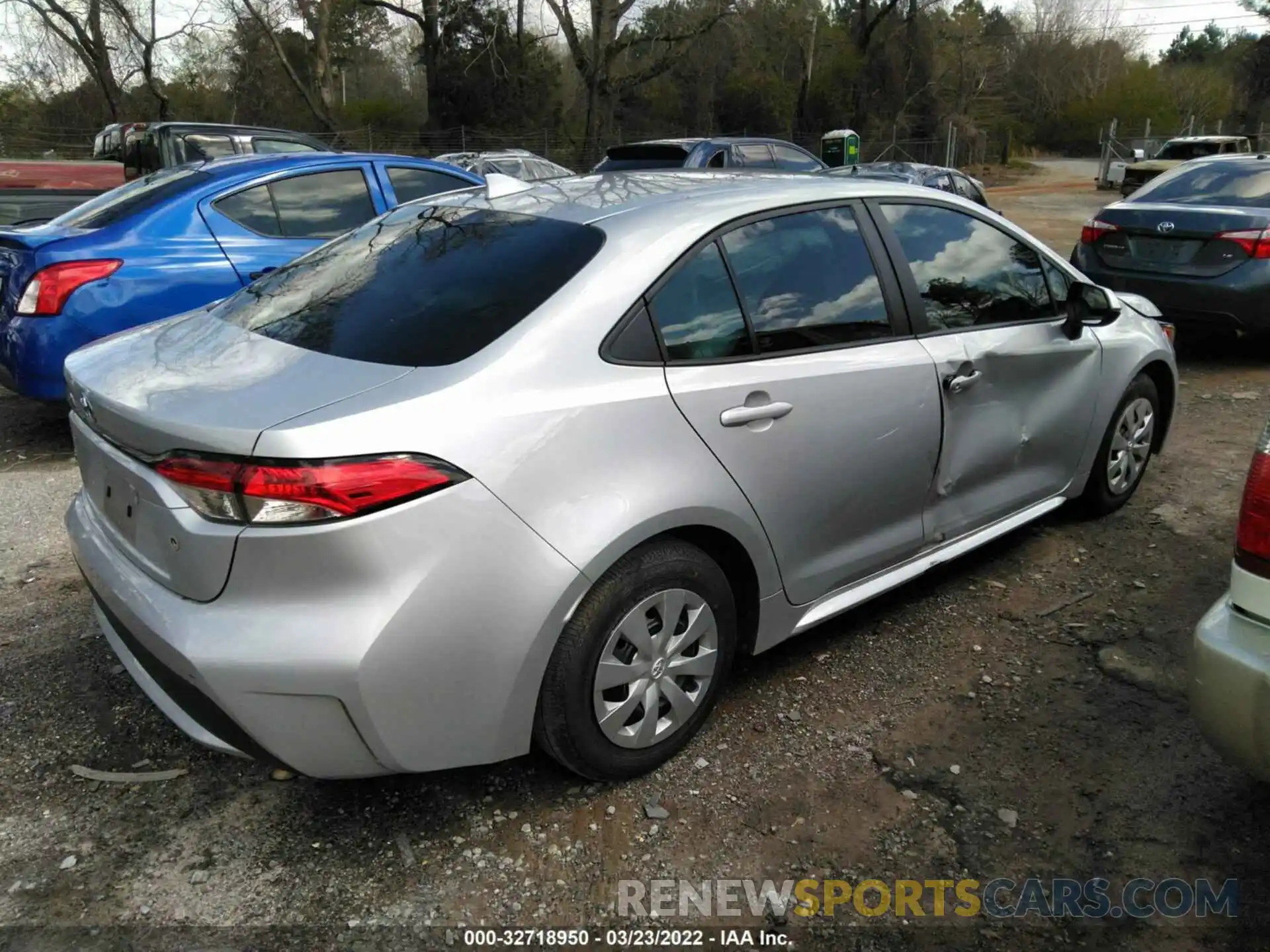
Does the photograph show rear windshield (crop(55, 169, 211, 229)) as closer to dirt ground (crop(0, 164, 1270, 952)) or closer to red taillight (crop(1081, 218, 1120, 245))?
dirt ground (crop(0, 164, 1270, 952))

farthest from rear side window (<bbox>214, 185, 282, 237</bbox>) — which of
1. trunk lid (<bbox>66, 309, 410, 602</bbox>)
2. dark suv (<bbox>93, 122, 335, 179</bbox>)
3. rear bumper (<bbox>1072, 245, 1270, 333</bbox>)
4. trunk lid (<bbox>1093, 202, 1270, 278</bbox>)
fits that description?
dark suv (<bbox>93, 122, 335, 179</bbox>)

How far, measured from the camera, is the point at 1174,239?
7.02 m

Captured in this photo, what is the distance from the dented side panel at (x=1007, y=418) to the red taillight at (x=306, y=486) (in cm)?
189

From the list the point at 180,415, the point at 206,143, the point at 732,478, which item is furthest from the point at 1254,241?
the point at 206,143

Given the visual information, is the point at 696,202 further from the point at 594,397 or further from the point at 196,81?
the point at 196,81

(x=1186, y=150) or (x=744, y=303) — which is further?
(x=1186, y=150)

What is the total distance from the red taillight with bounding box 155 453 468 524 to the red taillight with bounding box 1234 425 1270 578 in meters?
1.78

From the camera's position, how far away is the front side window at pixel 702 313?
265 cm

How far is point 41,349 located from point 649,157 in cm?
843

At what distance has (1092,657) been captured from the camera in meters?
3.44

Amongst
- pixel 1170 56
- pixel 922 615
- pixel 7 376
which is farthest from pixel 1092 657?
pixel 1170 56

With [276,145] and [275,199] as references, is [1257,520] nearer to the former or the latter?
[275,199]

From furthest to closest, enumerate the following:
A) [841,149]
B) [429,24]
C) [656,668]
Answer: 1. [429,24]
2. [841,149]
3. [656,668]

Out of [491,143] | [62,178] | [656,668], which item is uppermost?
[491,143]
